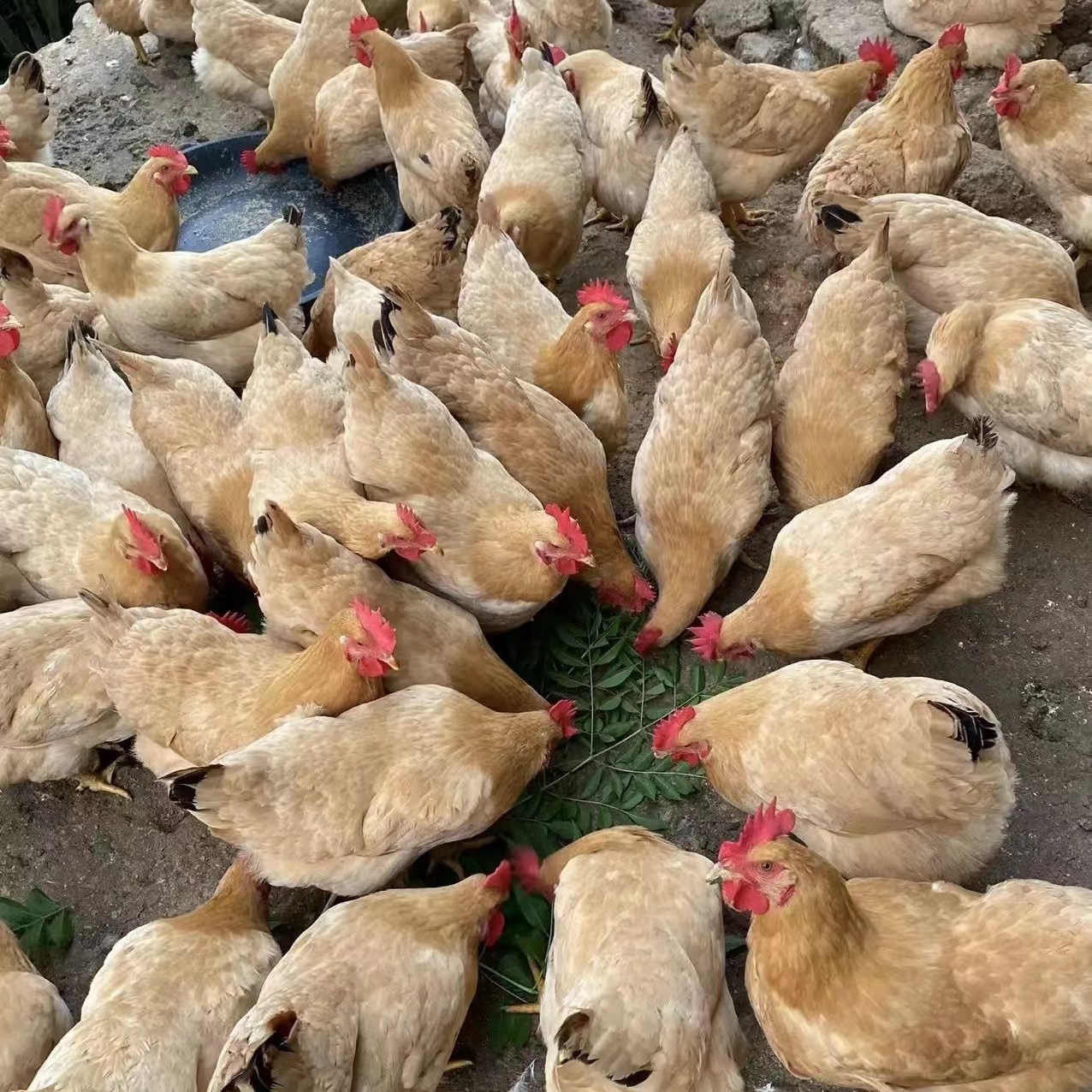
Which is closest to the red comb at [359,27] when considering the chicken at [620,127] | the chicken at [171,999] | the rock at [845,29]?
the chicken at [620,127]

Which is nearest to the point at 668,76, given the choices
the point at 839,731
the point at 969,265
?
the point at 969,265

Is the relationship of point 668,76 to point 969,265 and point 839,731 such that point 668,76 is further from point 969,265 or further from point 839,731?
point 839,731

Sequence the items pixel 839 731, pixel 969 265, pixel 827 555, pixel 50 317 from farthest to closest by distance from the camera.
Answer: pixel 50 317 < pixel 969 265 < pixel 827 555 < pixel 839 731

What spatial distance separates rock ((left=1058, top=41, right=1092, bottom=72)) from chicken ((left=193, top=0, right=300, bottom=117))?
321 centimetres

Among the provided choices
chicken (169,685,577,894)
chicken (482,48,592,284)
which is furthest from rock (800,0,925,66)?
chicken (169,685,577,894)

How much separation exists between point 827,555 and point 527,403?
873 millimetres

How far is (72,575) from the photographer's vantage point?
2594 mm

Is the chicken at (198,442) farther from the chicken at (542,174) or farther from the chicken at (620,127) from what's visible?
the chicken at (620,127)

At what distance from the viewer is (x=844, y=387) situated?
8.57ft

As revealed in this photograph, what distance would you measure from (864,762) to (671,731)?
0.45 m

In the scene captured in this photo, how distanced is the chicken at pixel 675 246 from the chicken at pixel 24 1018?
225cm

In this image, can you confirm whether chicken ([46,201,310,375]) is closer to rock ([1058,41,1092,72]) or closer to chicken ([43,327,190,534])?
chicken ([43,327,190,534])

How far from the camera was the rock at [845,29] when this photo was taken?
405 centimetres

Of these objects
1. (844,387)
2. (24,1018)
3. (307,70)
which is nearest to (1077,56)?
(844,387)
